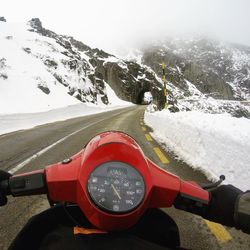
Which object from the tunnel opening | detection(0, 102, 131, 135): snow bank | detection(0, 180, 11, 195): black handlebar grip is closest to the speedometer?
detection(0, 180, 11, 195): black handlebar grip

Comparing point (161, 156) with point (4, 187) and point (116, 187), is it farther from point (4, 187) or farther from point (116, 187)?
point (116, 187)

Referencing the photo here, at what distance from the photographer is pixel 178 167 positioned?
276 inches

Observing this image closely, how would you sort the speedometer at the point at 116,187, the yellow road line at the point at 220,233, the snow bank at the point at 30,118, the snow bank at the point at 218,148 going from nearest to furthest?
1. the speedometer at the point at 116,187
2. the yellow road line at the point at 220,233
3. the snow bank at the point at 218,148
4. the snow bank at the point at 30,118

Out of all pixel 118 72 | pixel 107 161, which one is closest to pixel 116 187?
pixel 107 161

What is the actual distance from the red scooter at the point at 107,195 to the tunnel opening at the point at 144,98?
91521mm

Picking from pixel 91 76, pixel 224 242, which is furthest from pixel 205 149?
pixel 91 76

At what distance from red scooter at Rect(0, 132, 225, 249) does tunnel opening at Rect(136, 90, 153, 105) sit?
91.5 metres

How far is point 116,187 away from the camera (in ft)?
5.56

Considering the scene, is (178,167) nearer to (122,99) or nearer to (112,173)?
(112,173)

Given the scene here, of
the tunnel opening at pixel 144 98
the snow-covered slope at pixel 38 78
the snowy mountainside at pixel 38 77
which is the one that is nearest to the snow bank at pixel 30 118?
the snow-covered slope at pixel 38 78

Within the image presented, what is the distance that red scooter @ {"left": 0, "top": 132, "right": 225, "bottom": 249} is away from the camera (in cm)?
165

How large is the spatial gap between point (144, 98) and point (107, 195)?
318 ft

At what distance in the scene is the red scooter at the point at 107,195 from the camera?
1.65 m

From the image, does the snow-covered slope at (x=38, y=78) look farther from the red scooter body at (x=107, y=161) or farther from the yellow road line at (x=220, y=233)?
the red scooter body at (x=107, y=161)
